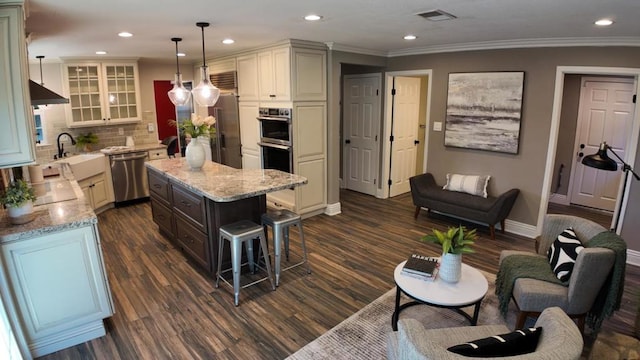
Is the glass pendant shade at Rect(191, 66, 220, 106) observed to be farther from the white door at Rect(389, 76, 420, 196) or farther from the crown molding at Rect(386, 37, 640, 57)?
the white door at Rect(389, 76, 420, 196)

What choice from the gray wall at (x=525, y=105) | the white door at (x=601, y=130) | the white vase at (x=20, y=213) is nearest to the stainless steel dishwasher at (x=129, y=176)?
the white vase at (x=20, y=213)

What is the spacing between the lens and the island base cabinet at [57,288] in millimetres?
2451

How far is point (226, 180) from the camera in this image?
3652mm

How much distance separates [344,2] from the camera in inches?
103

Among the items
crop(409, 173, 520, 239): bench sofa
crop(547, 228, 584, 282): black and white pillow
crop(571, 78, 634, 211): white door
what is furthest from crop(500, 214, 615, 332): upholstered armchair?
crop(571, 78, 634, 211): white door

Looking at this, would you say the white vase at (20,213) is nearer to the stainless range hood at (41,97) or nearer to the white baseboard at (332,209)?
the stainless range hood at (41,97)

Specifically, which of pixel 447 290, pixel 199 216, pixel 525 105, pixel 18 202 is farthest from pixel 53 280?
pixel 525 105

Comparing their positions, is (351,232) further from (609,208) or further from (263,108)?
(609,208)

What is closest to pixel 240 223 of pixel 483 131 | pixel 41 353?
pixel 41 353

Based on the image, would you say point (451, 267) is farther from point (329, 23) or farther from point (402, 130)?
point (402, 130)

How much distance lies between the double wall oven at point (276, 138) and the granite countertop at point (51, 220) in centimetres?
250

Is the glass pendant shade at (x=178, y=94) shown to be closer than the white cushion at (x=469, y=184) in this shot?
Yes

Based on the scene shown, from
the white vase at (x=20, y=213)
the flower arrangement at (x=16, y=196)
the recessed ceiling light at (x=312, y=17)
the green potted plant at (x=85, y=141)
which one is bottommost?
the white vase at (x=20, y=213)

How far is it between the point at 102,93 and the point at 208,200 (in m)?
3.97
